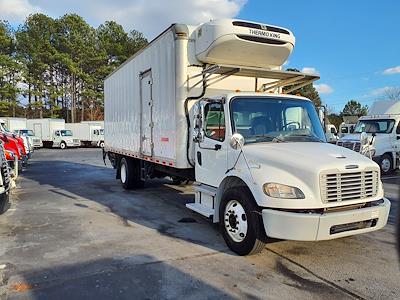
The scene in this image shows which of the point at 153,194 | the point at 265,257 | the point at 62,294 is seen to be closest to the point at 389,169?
the point at 153,194

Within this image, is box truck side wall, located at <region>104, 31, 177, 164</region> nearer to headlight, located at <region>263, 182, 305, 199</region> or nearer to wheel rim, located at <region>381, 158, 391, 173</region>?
headlight, located at <region>263, 182, 305, 199</region>

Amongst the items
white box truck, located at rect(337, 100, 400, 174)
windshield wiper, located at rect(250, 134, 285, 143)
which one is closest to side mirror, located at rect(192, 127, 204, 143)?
windshield wiper, located at rect(250, 134, 285, 143)

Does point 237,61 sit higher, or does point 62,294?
point 237,61

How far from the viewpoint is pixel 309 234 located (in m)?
4.71

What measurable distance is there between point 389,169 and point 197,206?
11593 mm

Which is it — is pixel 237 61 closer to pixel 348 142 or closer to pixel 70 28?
pixel 348 142

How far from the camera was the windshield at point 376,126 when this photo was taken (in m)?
15.5

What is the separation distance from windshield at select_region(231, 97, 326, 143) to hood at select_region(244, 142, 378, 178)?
0.87 ft

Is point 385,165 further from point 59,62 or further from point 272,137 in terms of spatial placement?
point 59,62

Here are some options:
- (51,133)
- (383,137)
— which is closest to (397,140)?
(383,137)

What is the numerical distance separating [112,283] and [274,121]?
3500 millimetres

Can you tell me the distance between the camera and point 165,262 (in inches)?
203

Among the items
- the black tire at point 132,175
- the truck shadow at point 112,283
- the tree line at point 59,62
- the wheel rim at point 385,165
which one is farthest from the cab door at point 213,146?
the tree line at point 59,62

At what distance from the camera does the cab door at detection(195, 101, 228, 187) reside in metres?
6.19
